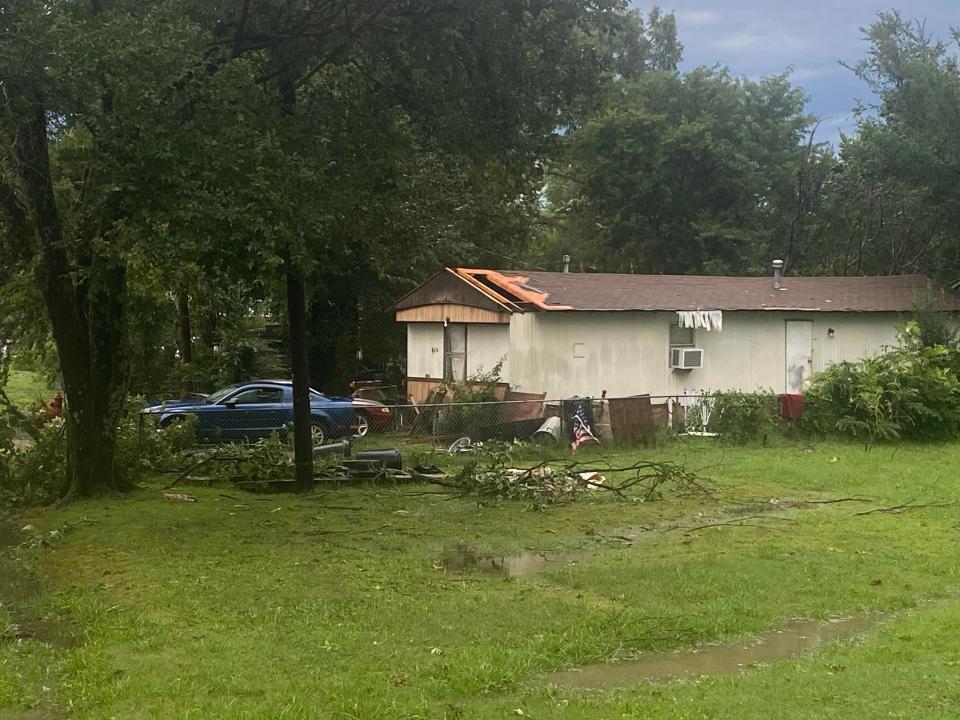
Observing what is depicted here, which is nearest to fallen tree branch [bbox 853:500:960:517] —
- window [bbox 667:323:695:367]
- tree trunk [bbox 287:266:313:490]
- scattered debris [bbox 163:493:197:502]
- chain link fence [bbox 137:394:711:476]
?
chain link fence [bbox 137:394:711:476]

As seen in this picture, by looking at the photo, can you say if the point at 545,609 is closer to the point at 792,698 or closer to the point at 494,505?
the point at 792,698

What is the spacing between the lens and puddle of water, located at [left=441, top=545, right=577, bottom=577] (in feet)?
27.9

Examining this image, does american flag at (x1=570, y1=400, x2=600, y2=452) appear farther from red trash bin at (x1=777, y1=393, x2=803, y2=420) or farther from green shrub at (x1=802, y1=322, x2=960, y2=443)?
green shrub at (x1=802, y1=322, x2=960, y2=443)

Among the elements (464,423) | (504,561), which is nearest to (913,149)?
(464,423)

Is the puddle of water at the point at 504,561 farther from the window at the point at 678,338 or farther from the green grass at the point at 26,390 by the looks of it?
the green grass at the point at 26,390

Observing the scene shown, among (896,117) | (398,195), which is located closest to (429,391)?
(398,195)

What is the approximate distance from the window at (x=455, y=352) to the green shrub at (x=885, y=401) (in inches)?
293

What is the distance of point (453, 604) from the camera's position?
23.4 ft

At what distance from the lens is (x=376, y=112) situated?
12000 millimetres

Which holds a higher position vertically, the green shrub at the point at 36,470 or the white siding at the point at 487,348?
the white siding at the point at 487,348

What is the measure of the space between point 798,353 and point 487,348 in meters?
7.29

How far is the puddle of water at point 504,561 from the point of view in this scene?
8516 millimetres

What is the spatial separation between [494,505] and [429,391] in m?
10.0

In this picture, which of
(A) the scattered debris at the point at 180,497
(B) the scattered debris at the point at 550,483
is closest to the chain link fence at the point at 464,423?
(B) the scattered debris at the point at 550,483
